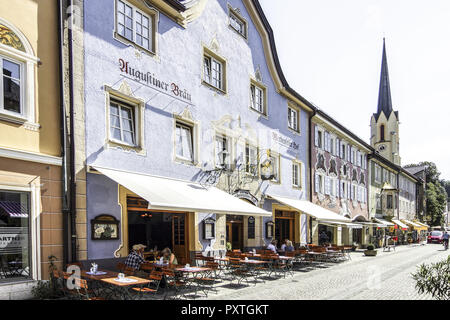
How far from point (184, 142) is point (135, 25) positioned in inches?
162

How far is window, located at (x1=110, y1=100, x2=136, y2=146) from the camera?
1134cm

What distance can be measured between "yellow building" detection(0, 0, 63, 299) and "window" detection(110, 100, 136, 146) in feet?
6.31

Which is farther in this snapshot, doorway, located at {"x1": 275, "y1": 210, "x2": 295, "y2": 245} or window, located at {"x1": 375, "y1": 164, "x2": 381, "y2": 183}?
window, located at {"x1": 375, "y1": 164, "x2": 381, "y2": 183}

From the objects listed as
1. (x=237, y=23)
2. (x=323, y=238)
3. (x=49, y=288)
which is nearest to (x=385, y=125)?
(x=323, y=238)

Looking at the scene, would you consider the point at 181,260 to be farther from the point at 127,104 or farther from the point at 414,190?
the point at 414,190

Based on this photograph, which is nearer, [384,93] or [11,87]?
[11,87]

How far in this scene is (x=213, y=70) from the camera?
16.0 metres

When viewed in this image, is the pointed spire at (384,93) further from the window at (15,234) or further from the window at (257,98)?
the window at (15,234)

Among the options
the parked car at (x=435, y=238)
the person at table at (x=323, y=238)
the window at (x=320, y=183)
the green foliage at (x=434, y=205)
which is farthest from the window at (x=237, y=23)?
the green foliage at (x=434, y=205)

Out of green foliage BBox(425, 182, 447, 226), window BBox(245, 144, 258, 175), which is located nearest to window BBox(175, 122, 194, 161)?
window BBox(245, 144, 258, 175)

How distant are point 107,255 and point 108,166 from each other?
2330 millimetres

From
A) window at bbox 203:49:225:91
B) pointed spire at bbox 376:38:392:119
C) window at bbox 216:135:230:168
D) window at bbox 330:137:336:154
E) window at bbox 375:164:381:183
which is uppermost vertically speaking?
pointed spire at bbox 376:38:392:119

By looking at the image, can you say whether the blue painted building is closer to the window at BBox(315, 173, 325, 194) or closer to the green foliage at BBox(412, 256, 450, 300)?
the window at BBox(315, 173, 325, 194)

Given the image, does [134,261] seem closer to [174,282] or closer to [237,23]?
[174,282]
